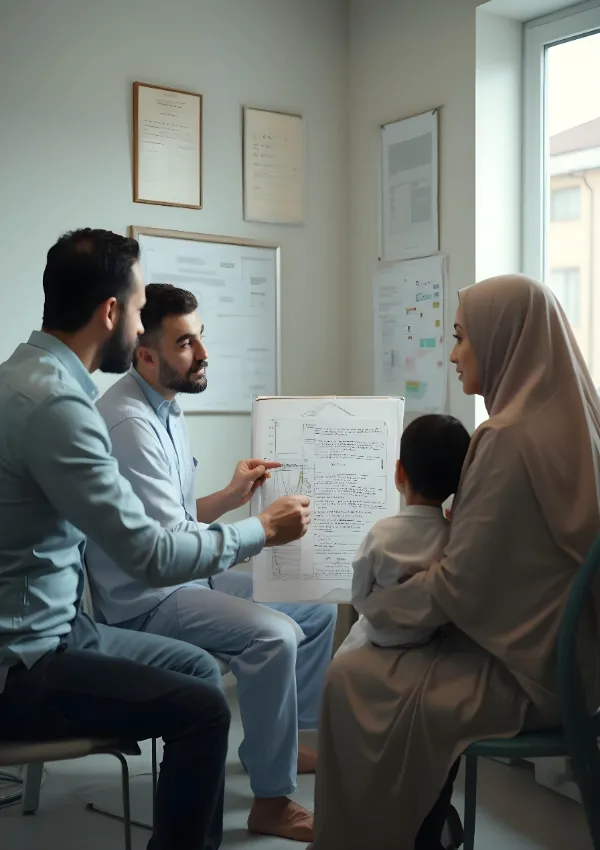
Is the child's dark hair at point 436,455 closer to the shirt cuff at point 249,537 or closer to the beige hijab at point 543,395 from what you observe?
the beige hijab at point 543,395

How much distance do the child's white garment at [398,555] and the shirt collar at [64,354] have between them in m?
0.65

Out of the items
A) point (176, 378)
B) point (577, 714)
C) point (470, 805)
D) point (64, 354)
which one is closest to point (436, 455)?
point (577, 714)

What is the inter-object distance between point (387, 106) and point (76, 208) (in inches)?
46.3

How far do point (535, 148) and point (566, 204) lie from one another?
9.2 inches

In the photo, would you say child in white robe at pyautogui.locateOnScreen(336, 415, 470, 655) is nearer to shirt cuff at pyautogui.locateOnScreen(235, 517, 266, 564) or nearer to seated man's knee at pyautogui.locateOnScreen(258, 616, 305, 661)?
shirt cuff at pyautogui.locateOnScreen(235, 517, 266, 564)

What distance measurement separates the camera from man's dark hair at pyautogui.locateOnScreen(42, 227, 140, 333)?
71.9 inches

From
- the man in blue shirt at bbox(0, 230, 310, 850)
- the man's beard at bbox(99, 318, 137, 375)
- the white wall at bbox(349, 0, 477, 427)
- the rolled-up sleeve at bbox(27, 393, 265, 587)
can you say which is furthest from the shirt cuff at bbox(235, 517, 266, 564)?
the white wall at bbox(349, 0, 477, 427)

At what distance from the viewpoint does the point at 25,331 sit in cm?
291

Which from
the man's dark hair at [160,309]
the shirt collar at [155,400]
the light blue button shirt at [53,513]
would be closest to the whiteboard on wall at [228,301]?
→ the man's dark hair at [160,309]

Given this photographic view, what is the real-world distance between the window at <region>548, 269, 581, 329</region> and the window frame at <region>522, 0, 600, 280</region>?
0.24 ft

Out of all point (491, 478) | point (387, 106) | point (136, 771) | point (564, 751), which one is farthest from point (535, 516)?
point (387, 106)

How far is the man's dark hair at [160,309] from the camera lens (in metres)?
2.51

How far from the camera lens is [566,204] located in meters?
2.94

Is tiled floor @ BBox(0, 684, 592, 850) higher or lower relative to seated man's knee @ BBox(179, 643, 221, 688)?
lower
